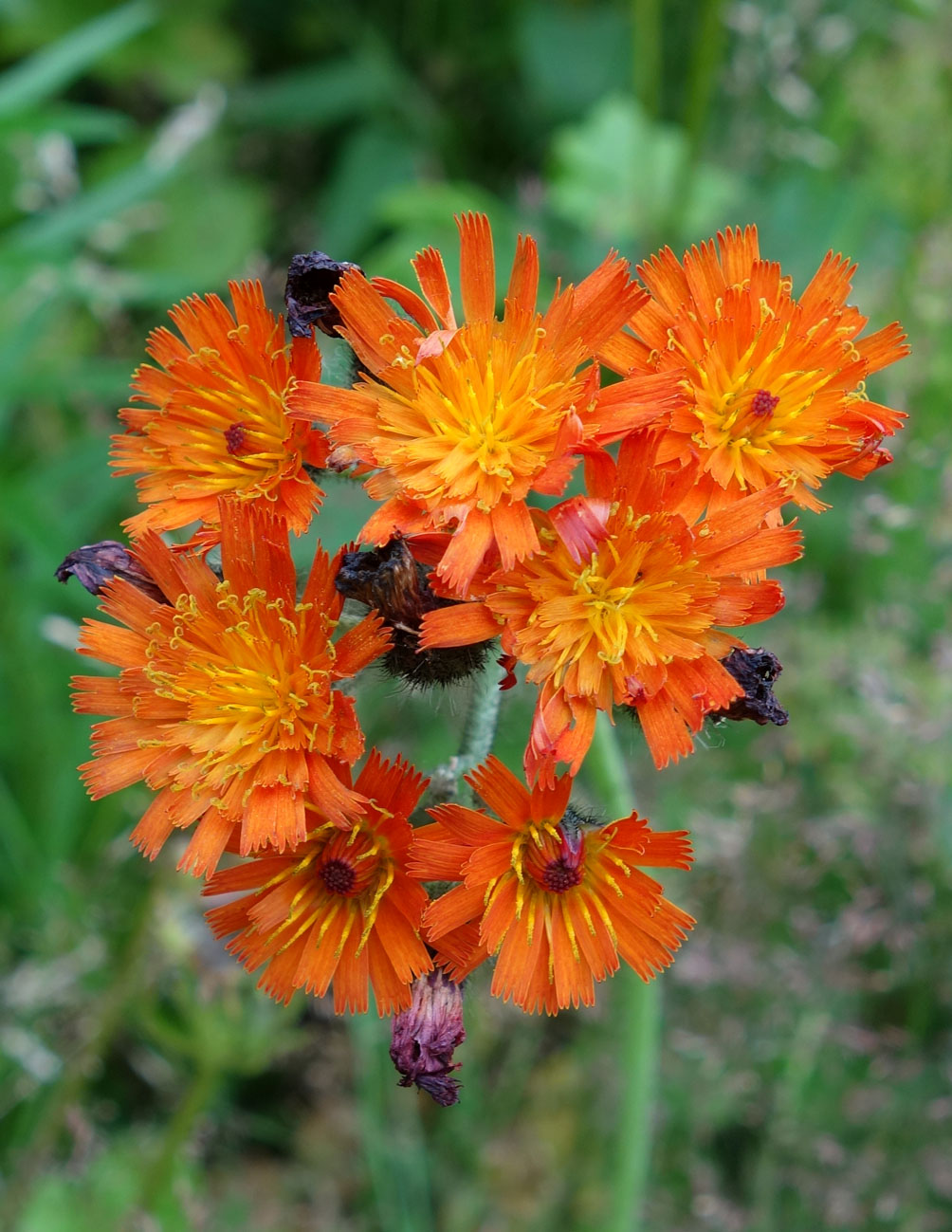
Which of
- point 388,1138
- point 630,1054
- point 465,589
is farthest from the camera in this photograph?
point 388,1138

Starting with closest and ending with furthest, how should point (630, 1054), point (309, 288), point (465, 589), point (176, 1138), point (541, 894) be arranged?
point (465, 589) → point (541, 894) → point (309, 288) → point (630, 1054) → point (176, 1138)

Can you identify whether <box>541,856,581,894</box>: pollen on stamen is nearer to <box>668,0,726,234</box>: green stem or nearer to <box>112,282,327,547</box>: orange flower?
<box>112,282,327,547</box>: orange flower

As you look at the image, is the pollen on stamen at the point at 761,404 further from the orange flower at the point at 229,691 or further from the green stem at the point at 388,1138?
the green stem at the point at 388,1138

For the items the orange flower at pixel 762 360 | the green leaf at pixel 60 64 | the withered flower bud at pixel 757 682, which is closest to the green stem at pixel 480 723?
the withered flower bud at pixel 757 682

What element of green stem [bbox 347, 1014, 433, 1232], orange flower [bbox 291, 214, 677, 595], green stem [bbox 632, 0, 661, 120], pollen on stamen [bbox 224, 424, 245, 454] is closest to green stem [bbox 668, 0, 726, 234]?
green stem [bbox 632, 0, 661, 120]

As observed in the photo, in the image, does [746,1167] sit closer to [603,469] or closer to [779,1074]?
[779,1074]

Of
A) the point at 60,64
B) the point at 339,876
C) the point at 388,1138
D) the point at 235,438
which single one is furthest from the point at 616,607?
the point at 60,64

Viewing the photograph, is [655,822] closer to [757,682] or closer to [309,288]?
[757,682]
